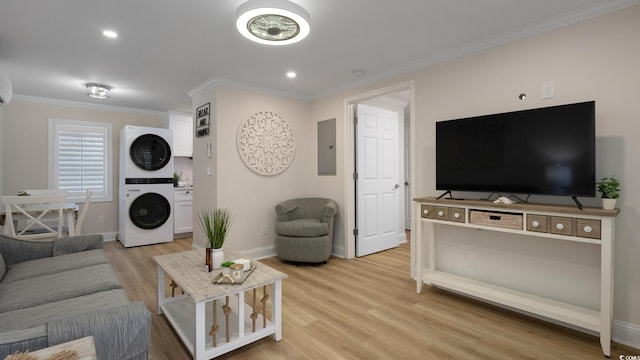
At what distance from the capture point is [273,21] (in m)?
2.14

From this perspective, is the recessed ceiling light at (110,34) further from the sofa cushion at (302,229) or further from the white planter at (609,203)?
the white planter at (609,203)

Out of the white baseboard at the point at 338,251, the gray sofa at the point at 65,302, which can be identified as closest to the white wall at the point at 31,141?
the gray sofa at the point at 65,302

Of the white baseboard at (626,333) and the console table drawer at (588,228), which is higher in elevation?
the console table drawer at (588,228)

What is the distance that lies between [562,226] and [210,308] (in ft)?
8.73

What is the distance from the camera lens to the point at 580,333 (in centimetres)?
219

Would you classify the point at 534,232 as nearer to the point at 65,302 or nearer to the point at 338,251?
the point at 338,251

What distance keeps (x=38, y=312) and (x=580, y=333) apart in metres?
3.48

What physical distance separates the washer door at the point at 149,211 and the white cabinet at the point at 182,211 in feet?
0.74

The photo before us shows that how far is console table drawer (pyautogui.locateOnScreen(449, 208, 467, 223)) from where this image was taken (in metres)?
2.56

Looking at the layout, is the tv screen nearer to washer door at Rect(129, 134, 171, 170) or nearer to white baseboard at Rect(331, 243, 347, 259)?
white baseboard at Rect(331, 243, 347, 259)

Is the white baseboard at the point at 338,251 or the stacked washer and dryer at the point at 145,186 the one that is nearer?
the white baseboard at the point at 338,251

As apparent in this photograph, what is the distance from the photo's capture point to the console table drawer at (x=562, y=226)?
202cm

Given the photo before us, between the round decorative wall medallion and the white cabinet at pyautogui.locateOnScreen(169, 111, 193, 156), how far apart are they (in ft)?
7.47

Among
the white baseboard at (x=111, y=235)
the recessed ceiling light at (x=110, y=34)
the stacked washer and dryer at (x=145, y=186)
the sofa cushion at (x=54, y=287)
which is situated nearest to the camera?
the sofa cushion at (x=54, y=287)
